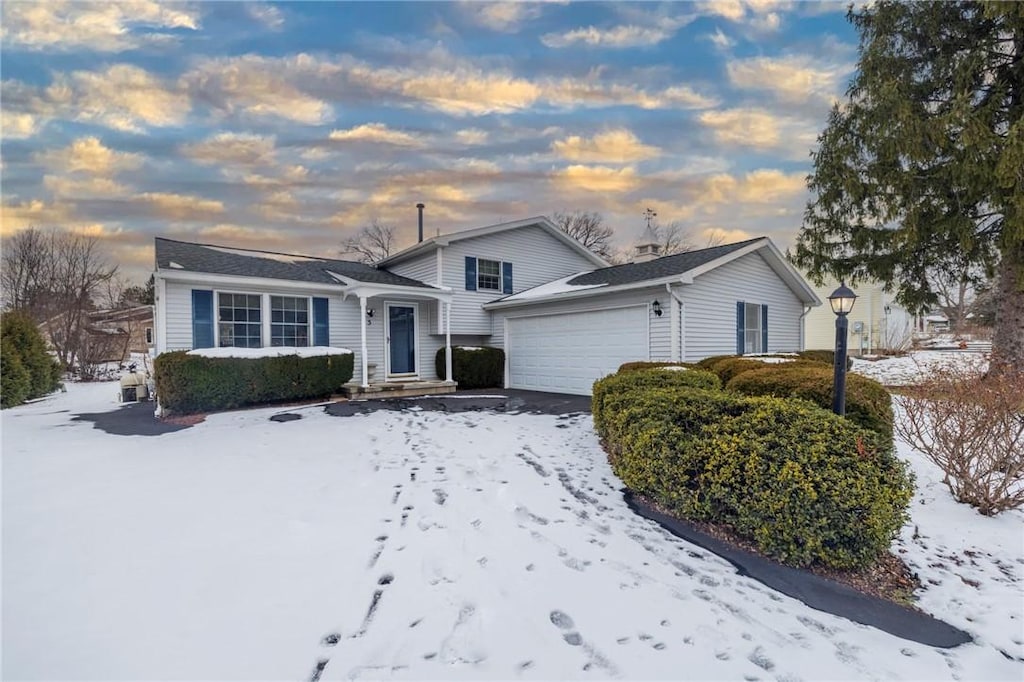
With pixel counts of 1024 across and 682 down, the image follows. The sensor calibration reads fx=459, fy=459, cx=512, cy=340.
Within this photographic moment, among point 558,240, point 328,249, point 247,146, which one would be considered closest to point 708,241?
point 558,240

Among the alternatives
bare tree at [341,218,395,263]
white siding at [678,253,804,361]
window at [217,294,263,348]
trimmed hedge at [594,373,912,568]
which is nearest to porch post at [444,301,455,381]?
window at [217,294,263,348]

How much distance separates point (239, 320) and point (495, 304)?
249 inches

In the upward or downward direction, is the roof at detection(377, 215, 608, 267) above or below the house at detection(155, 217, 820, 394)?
above

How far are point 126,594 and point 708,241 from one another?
34312 millimetres

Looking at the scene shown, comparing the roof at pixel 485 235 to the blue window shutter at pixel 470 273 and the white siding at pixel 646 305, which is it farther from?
the white siding at pixel 646 305

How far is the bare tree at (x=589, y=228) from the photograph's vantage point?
31297mm

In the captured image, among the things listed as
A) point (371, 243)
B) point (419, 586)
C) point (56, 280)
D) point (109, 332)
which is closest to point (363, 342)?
point (419, 586)

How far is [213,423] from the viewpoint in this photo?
7.75 metres

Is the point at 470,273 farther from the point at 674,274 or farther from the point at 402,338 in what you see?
the point at 674,274

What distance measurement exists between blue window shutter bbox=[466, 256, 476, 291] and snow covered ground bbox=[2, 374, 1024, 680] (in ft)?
29.1

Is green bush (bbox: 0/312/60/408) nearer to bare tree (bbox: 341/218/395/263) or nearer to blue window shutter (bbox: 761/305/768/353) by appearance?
blue window shutter (bbox: 761/305/768/353)

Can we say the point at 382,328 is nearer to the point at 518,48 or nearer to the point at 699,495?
the point at 518,48

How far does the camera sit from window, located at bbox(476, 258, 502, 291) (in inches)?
535

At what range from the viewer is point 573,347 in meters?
11.3
